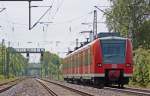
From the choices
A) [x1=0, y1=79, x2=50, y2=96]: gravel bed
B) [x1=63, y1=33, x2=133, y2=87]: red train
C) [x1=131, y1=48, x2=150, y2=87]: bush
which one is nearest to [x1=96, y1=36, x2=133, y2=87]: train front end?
[x1=63, y1=33, x2=133, y2=87]: red train

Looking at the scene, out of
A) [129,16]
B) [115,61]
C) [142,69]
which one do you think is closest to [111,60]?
[115,61]

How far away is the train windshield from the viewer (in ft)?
119

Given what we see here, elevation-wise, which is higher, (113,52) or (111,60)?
(113,52)

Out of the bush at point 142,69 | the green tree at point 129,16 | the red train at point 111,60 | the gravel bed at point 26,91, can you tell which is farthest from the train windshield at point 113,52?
the green tree at point 129,16

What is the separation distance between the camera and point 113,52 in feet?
120

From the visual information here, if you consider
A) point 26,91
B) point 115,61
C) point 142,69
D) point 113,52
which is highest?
point 113,52

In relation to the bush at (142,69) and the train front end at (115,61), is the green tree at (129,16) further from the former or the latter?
the train front end at (115,61)

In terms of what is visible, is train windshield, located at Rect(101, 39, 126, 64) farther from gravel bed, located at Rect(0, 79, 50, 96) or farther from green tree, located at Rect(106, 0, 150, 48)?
green tree, located at Rect(106, 0, 150, 48)

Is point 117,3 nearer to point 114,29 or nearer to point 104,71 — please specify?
point 114,29

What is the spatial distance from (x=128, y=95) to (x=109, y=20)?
172 feet

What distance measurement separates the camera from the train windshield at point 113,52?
36.3 metres

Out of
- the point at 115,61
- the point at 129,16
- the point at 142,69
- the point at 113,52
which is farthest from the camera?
the point at 129,16

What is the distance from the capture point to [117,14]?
77.0 meters

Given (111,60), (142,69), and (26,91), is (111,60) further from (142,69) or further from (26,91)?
(142,69)
